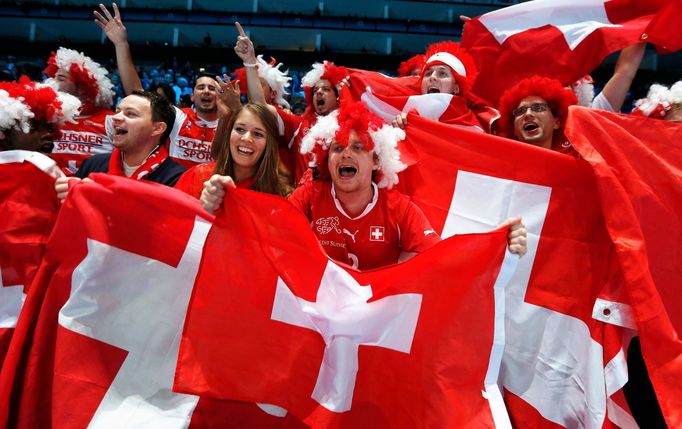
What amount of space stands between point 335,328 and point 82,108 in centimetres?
307

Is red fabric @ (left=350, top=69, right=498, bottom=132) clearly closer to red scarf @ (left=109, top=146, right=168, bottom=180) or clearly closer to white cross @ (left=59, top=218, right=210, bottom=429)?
red scarf @ (left=109, top=146, right=168, bottom=180)

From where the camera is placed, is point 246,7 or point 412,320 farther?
point 246,7

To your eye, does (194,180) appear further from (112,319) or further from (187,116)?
(187,116)

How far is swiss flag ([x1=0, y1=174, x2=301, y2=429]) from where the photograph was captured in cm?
185

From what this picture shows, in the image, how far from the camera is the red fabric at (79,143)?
373 cm

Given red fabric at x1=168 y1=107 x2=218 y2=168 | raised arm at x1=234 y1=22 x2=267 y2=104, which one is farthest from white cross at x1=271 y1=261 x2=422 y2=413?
red fabric at x1=168 y1=107 x2=218 y2=168

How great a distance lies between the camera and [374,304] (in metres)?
1.82

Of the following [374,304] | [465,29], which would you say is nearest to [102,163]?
[374,304]

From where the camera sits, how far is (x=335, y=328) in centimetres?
181

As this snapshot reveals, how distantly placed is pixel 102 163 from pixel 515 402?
2.05 meters

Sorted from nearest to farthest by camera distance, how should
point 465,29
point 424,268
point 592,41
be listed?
1. point 424,268
2. point 592,41
3. point 465,29

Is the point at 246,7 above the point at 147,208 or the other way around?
above

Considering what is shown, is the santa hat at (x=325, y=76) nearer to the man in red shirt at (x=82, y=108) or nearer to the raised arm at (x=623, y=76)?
the man in red shirt at (x=82, y=108)

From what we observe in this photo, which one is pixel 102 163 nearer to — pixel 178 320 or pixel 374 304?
pixel 178 320
